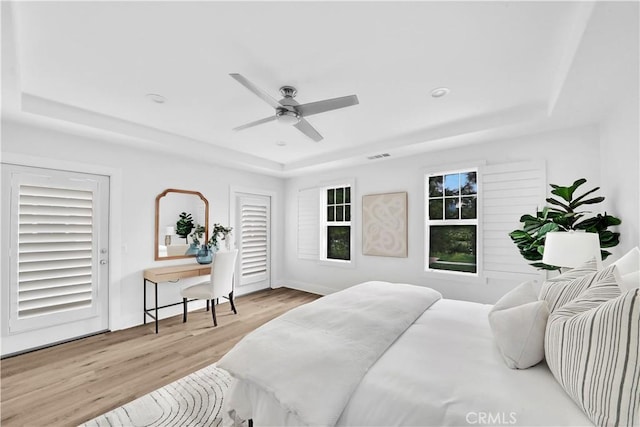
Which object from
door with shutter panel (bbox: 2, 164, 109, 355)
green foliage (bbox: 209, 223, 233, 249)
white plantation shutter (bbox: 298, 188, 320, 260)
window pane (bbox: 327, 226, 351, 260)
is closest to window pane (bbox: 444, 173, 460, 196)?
window pane (bbox: 327, 226, 351, 260)

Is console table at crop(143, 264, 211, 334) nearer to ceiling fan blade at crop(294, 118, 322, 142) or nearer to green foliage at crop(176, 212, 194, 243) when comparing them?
green foliage at crop(176, 212, 194, 243)

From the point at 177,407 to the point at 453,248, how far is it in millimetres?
3552

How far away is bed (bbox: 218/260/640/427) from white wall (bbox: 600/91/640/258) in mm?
1362

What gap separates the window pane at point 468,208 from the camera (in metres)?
3.75

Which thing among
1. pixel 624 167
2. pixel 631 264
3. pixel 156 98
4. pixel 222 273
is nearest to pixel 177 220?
pixel 222 273

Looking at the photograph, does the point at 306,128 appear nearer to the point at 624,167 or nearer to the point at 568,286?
the point at 568,286

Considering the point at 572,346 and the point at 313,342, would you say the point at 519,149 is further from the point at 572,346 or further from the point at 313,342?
the point at 313,342

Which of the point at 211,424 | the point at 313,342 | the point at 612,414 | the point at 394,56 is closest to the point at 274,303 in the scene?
the point at 211,424

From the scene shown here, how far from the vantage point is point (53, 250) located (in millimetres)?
3053

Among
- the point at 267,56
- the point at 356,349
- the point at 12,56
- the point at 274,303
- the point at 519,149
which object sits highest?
the point at 267,56

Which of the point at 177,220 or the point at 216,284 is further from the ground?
the point at 177,220

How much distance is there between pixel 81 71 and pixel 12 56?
0.43 m

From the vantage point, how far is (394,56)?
6.59ft

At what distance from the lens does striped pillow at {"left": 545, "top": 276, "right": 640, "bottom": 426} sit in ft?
2.85
